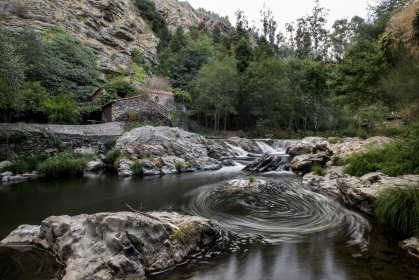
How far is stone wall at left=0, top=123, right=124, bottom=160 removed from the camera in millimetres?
18469

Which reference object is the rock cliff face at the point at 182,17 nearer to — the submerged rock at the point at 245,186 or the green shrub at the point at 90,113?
the green shrub at the point at 90,113

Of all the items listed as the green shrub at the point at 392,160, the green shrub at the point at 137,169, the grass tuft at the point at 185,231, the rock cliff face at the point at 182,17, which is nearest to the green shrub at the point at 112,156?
the green shrub at the point at 137,169

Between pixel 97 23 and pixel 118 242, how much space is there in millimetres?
44282

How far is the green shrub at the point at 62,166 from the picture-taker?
17289 millimetres

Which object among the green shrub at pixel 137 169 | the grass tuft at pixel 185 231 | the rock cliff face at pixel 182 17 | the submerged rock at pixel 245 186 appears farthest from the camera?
the rock cliff face at pixel 182 17

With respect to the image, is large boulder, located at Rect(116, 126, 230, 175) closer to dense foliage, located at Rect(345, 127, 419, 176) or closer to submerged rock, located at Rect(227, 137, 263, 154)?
submerged rock, located at Rect(227, 137, 263, 154)

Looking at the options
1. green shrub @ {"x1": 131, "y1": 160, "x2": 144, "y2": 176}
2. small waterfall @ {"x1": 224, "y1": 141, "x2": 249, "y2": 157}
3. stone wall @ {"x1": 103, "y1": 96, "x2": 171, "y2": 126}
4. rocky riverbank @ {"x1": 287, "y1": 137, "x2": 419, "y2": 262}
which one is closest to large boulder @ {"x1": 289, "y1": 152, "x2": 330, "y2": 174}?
rocky riverbank @ {"x1": 287, "y1": 137, "x2": 419, "y2": 262}

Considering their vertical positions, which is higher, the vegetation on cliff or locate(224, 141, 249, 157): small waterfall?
the vegetation on cliff

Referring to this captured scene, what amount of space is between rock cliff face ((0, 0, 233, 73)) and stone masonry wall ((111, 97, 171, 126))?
40.6ft

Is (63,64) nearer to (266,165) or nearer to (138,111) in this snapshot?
(138,111)

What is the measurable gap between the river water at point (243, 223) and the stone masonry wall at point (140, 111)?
430 inches

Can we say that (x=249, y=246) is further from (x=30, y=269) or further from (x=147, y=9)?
(x=147, y=9)

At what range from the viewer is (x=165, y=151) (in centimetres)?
2069

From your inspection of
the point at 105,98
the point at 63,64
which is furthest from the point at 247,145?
the point at 63,64
